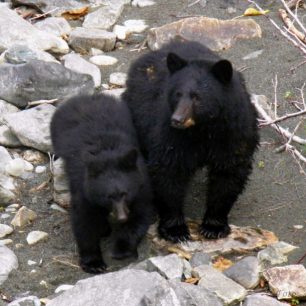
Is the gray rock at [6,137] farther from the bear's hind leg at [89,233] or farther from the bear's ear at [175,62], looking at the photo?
the bear's ear at [175,62]

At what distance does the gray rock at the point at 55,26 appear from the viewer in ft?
32.8

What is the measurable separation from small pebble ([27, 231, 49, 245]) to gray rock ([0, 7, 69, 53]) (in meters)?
3.05

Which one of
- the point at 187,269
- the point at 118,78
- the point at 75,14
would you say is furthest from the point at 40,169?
the point at 75,14

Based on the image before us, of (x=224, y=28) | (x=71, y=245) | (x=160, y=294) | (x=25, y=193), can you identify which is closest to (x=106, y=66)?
(x=224, y=28)

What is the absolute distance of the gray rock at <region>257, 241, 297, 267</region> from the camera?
642cm

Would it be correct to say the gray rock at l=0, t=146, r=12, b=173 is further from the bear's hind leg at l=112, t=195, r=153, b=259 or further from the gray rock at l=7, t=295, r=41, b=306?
the gray rock at l=7, t=295, r=41, b=306

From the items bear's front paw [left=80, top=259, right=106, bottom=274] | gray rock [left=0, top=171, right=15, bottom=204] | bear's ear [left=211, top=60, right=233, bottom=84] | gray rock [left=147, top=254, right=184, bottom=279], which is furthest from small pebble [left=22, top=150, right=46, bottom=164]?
bear's ear [left=211, top=60, right=233, bottom=84]

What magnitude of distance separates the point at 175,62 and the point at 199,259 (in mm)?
1473

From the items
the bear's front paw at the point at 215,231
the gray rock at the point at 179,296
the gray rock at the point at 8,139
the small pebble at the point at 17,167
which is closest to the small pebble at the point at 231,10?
the gray rock at the point at 8,139

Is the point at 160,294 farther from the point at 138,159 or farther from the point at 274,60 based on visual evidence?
the point at 274,60

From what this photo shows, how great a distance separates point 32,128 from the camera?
7.94 meters

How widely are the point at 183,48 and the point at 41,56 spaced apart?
96.1 inches

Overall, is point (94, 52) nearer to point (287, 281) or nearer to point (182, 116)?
point (182, 116)

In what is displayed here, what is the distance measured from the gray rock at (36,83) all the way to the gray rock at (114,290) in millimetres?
3347
